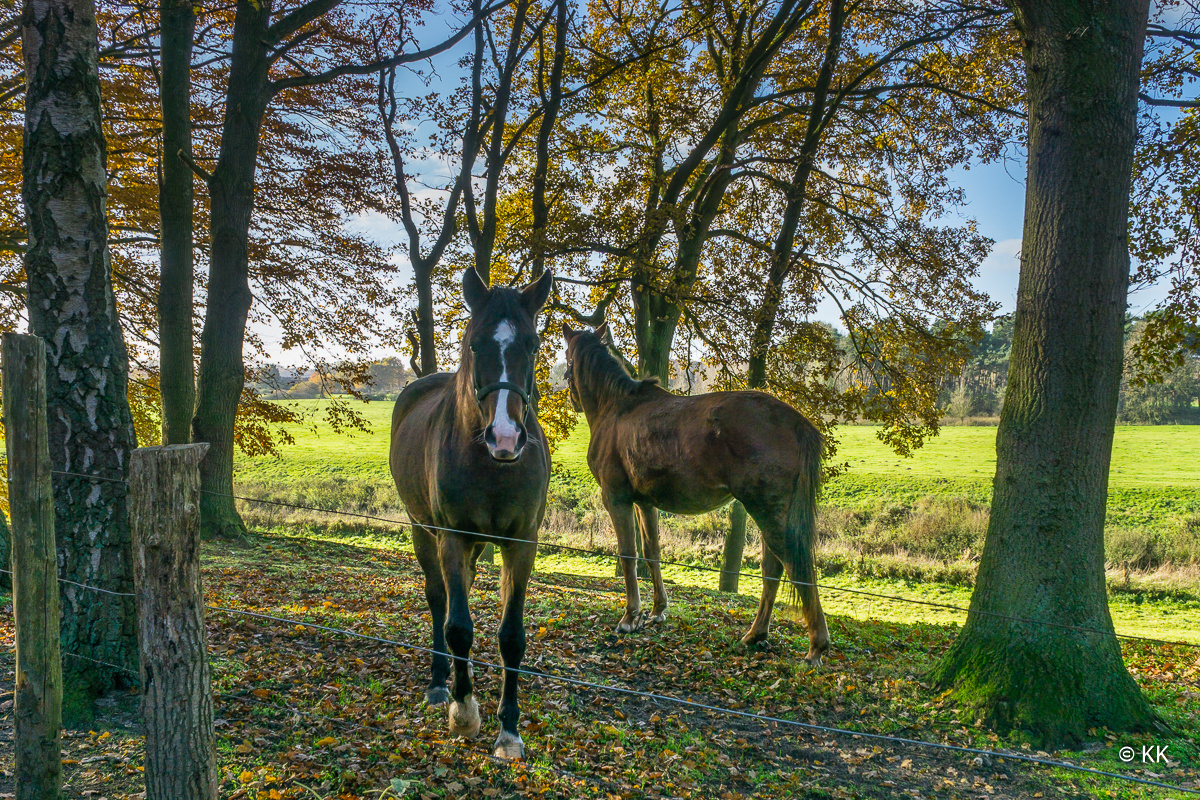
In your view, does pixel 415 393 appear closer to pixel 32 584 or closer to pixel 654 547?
pixel 32 584

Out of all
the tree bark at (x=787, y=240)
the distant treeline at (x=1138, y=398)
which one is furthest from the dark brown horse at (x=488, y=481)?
the distant treeline at (x=1138, y=398)

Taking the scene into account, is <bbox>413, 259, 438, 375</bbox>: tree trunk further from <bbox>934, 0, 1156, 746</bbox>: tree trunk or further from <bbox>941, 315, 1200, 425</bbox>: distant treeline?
<bbox>941, 315, 1200, 425</bbox>: distant treeline

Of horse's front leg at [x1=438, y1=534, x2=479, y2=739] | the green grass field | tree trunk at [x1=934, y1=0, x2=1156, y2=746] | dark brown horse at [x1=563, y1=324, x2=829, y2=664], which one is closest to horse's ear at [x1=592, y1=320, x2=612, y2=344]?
dark brown horse at [x1=563, y1=324, x2=829, y2=664]

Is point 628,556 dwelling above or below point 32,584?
below

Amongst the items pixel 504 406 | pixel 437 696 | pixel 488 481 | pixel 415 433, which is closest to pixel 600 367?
pixel 415 433

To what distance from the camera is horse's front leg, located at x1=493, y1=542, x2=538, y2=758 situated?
377cm

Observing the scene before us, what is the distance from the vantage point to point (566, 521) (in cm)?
2008

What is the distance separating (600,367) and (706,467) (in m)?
2.00

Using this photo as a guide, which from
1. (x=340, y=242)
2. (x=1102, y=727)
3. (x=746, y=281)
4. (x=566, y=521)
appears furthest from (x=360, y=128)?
(x=1102, y=727)

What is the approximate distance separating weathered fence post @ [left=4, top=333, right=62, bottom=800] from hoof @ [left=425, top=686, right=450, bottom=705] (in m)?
Answer: 1.99

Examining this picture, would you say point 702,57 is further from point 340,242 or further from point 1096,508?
point 1096,508

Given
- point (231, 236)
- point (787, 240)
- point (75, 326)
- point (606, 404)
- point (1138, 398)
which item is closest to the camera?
point (75, 326)

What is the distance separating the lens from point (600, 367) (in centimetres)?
749

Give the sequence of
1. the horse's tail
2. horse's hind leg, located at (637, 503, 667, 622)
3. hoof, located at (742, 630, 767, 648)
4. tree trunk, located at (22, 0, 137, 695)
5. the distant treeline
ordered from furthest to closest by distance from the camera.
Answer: the distant treeline < horse's hind leg, located at (637, 503, 667, 622) < hoof, located at (742, 630, 767, 648) < the horse's tail < tree trunk, located at (22, 0, 137, 695)
